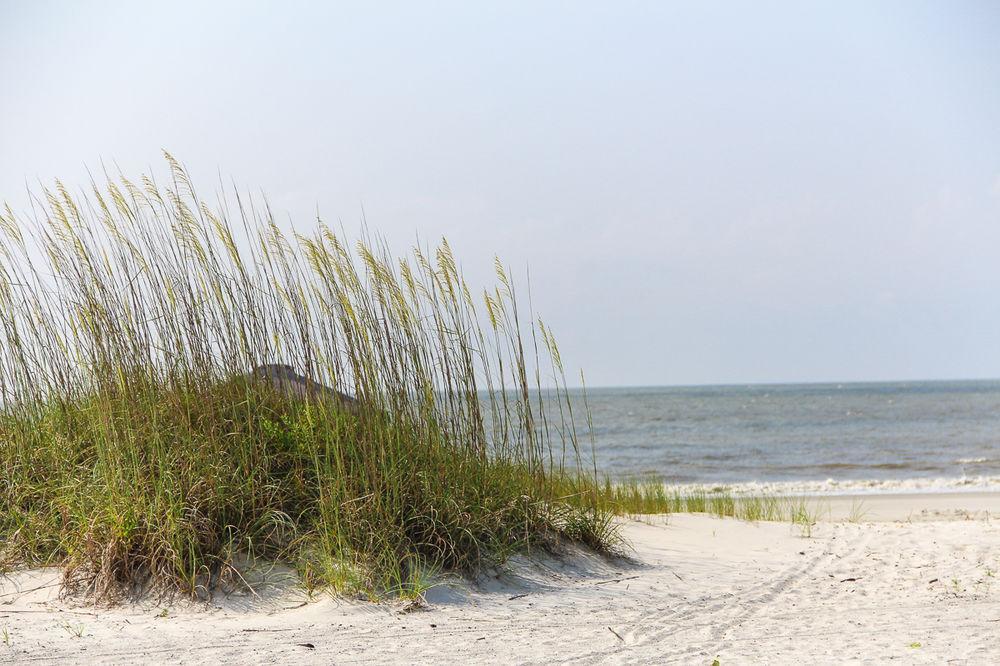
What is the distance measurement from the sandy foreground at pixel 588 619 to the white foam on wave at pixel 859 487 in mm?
6159

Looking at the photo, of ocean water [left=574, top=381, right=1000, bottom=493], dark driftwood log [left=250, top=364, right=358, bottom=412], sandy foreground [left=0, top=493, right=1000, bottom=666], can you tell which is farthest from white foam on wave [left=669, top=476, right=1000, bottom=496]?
dark driftwood log [left=250, top=364, right=358, bottom=412]

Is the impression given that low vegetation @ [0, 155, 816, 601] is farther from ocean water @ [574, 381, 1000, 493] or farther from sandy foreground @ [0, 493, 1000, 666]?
ocean water @ [574, 381, 1000, 493]

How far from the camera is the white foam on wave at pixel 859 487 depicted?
11.0m

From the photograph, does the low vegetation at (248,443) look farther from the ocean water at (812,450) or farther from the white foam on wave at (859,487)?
the white foam on wave at (859,487)

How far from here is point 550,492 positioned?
4805 mm

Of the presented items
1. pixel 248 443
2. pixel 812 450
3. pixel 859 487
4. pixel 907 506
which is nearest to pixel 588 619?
pixel 248 443

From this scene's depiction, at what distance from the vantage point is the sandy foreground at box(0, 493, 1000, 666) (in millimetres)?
3238

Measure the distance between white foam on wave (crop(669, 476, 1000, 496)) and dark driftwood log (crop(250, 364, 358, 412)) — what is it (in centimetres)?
750

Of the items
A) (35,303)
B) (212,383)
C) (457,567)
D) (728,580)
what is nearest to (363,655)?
(457,567)

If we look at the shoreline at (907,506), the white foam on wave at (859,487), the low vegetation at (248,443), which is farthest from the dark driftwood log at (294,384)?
the white foam on wave at (859,487)

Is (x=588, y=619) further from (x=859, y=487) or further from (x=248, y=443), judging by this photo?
(x=859, y=487)

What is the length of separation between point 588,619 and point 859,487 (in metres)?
9.32

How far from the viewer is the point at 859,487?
461 inches

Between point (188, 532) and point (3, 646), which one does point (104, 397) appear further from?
point (3, 646)
